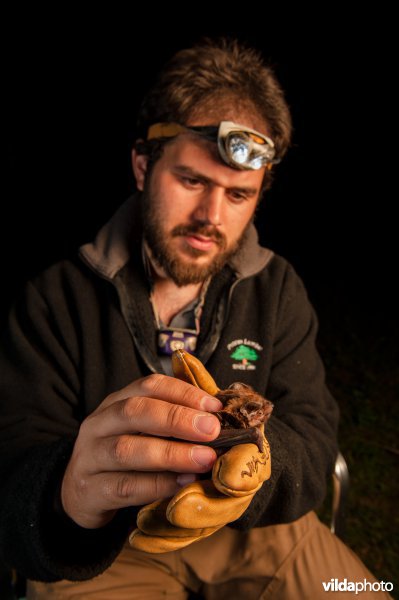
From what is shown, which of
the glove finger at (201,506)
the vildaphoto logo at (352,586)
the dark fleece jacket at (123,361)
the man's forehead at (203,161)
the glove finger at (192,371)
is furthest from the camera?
the man's forehead at (203,161)

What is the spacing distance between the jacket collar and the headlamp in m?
0.34

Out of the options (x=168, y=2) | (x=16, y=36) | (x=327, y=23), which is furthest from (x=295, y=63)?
(x=16, y=36)

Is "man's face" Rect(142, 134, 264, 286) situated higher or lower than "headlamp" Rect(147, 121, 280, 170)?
lower

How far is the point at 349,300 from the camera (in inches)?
182

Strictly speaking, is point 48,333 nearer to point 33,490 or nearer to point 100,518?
point 33,490

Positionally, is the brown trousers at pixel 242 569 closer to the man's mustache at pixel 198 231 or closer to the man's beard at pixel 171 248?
the man's beard at pixel 171 248

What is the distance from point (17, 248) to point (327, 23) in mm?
3393

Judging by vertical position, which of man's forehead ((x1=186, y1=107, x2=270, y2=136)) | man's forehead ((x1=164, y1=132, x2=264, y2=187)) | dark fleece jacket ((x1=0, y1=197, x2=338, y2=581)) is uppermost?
man's forehead ((x1=186, y1=107, x2=270, y2=136))

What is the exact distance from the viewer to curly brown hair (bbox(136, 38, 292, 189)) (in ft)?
5.90

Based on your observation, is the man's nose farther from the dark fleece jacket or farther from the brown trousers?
the brown trousers

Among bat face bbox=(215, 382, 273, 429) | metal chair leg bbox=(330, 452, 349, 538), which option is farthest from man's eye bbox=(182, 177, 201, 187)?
metal chair leg bbox=(330, 452, 349, 538)

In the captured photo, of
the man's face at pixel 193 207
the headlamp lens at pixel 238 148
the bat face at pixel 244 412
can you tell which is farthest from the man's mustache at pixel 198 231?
the bat face at pixel 244 412

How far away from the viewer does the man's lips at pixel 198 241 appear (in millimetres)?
1794

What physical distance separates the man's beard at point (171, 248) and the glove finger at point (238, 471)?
0.94 meters
